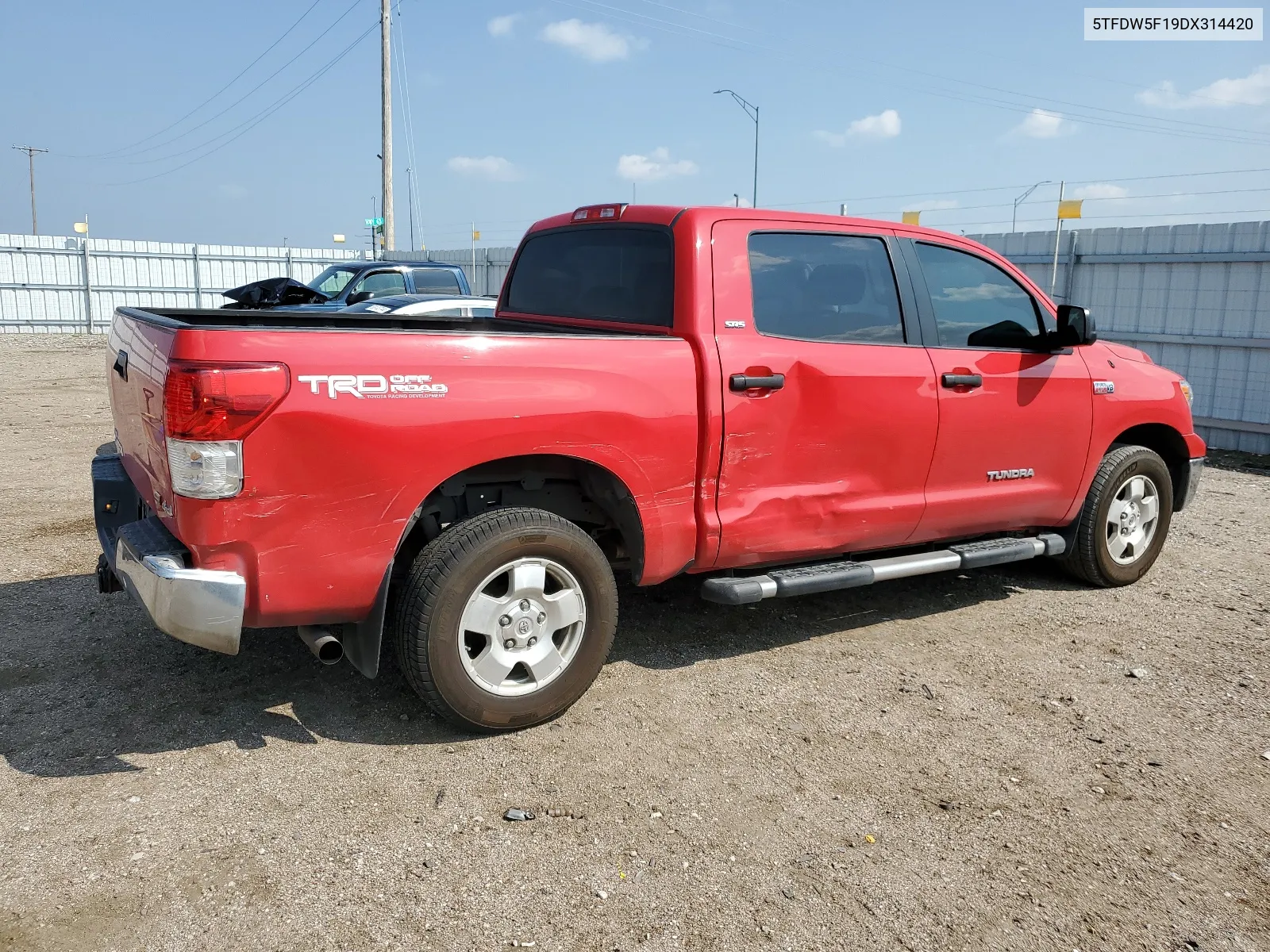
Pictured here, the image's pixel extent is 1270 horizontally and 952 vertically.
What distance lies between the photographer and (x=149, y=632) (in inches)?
189

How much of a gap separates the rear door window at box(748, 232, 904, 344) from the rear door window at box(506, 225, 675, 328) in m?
0.41

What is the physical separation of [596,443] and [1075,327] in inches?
111

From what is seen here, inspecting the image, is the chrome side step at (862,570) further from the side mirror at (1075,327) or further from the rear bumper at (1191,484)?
the rear bumper at (1191,484)

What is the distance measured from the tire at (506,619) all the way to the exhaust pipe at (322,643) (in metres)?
0.22

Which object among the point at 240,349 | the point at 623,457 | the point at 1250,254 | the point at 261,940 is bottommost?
the point at 261,940

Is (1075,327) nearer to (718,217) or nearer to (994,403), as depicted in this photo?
(994,403)

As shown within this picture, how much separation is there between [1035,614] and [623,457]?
9.33 ft

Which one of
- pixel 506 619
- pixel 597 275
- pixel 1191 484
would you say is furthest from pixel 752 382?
pixel 1191 484

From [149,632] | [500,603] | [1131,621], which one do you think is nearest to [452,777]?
[500,603]

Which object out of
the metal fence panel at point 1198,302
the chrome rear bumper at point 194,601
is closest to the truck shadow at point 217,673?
the chrome rear bumper at point 194,601

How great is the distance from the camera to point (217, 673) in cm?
433

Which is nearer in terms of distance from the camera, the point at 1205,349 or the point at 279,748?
the point at 279,748

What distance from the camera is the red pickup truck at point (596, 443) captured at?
3273 millimetres

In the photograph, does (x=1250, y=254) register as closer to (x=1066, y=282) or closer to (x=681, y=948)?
(x=1066, y=282)
